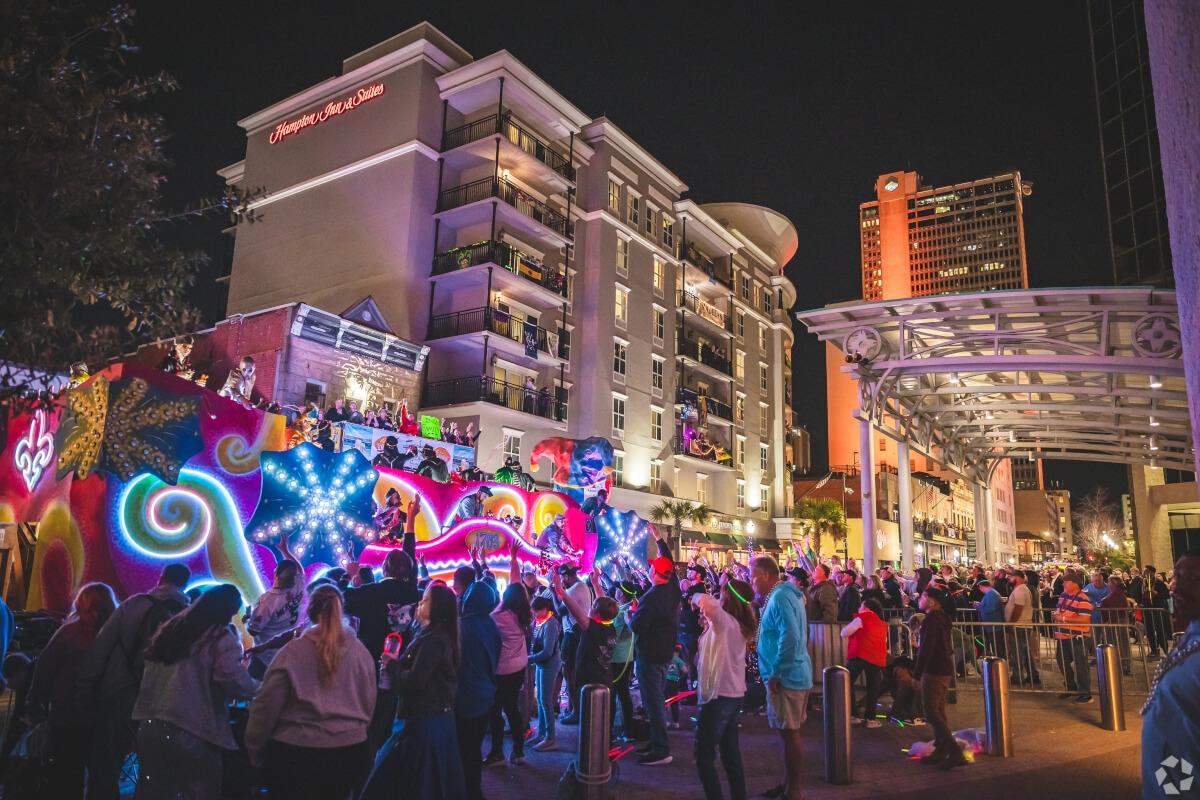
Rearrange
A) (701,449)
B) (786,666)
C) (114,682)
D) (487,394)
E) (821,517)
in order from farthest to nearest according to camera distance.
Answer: (821,517), (701,449), (487,394), (786,666), (114,682)

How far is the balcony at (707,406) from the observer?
41281mm

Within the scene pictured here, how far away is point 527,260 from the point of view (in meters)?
32.8

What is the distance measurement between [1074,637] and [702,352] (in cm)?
3186

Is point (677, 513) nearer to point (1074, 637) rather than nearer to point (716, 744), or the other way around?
point (1074, 637)

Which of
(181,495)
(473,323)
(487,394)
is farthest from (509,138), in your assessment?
(181,495)

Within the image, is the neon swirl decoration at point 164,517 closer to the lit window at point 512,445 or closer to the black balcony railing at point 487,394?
the black balcony railing at point 487,394

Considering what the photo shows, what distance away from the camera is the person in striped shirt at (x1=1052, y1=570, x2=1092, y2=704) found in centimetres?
1240

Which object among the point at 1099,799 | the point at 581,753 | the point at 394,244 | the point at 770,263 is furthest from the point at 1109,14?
the point at 581,753

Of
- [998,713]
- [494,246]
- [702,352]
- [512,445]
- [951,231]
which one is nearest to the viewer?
[998,713]

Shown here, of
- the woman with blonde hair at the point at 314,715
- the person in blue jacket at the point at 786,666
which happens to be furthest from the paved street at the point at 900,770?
the woman with blonde hair at the point at 314,715

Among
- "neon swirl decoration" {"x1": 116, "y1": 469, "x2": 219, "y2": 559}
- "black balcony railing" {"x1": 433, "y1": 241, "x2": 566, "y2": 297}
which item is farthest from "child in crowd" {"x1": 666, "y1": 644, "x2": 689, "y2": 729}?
"black balcony railing" {"x1": 433, "y1": 241, "x2": 566, "y2": 297}

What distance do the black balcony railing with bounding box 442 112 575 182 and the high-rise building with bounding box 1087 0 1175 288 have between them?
25.1 metres

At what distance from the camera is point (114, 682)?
5.32 metres

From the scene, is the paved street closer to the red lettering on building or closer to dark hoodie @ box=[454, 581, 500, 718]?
dark hoodie @ box=[454, 581, 500, 718]
